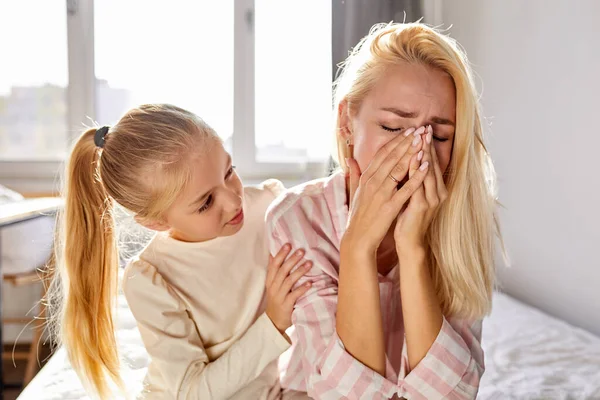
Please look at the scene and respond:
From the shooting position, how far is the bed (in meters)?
1.33

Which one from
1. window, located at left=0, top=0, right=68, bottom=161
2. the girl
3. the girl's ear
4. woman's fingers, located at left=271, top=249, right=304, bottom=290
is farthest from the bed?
window, located at left=0, top=0, right=68, bottom=161

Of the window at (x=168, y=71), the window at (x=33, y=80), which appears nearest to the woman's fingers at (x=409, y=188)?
the window at (x=168, y=71)

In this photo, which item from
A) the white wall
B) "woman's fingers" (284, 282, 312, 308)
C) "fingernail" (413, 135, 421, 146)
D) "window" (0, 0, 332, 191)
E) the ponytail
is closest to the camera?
"fingernail" (413, 135, 421, 146)

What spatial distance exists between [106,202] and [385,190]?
56cm

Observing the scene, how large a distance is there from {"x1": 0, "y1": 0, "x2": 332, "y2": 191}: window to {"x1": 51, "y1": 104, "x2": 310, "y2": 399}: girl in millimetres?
2146

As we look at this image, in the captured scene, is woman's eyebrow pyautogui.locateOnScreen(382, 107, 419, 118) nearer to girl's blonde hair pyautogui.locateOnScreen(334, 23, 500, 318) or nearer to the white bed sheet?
girl's blonde hair pyautogui.locateOnScreen(334, 23, 500, 318)

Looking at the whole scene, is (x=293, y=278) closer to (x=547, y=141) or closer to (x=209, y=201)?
(x=209, y=201)

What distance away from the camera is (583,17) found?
187 cm

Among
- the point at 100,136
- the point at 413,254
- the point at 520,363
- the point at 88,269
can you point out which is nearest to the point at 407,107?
the point at 413,254

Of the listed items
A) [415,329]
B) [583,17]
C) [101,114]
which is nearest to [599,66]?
[583,17]

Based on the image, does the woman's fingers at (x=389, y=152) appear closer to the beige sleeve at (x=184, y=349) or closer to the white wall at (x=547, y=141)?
the beige sleeve at (x=184, y=349)

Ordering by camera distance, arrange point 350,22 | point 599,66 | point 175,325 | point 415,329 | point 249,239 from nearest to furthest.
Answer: point 415,329
point 175,325
point 249,239
point 599,66
point 350,22

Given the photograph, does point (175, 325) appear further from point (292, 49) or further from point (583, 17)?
point (292, 49)

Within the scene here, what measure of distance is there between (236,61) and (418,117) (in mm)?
2481
